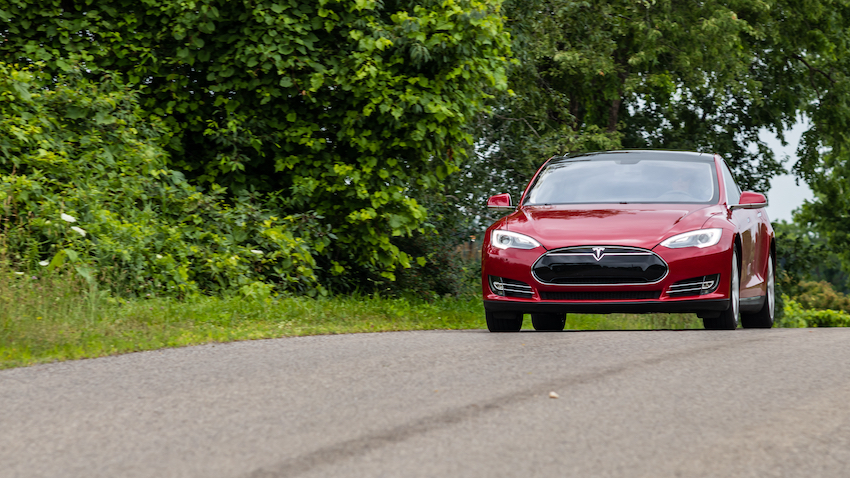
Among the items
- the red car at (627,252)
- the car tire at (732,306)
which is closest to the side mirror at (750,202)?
the red car at (627,252)

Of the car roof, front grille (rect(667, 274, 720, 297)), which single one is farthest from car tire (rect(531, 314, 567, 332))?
front grille (rect(667, 274, 720, 297))

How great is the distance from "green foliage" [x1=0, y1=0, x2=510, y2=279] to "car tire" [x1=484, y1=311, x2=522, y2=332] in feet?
10.8

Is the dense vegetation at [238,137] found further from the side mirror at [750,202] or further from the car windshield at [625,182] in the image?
the side mirror at [750,202]

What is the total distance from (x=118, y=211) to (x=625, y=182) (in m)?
5.41

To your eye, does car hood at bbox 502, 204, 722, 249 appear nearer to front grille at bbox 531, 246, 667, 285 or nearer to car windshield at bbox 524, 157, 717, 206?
front grille at bbox 531, 246, 667, 285

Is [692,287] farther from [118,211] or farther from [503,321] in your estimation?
[118,211]

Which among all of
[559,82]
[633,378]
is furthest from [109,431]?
[559,82]

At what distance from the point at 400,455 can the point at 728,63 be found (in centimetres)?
1961

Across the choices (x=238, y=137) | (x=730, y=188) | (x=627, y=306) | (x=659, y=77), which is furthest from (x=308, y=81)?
(x=659, y=77)

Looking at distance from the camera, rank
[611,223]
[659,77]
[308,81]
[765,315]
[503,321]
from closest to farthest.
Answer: [611,223]
[503,321]
[765,315]
[308,81]
[659,77]

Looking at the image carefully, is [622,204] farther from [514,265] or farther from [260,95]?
[260,95]

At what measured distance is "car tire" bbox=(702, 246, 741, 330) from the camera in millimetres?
9055

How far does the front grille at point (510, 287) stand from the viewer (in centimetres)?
896

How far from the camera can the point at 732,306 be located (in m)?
9.15
